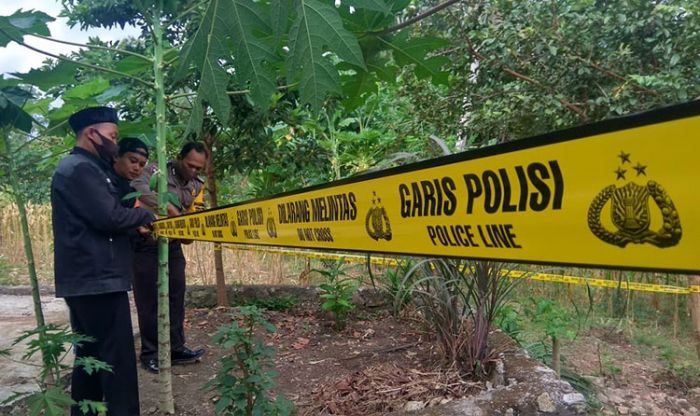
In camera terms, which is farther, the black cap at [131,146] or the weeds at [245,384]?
the black cap at [131,146]

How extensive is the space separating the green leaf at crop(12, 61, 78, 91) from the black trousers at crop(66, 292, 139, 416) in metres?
1.02

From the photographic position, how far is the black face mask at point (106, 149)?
248 cm

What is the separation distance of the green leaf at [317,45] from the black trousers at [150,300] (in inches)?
90.2

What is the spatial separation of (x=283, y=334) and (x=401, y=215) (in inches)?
120

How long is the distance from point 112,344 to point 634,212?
7.54 feet

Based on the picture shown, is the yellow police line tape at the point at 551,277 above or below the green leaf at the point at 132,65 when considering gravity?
below

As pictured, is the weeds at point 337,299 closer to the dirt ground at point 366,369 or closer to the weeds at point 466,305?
the dirt ground at point 366,369

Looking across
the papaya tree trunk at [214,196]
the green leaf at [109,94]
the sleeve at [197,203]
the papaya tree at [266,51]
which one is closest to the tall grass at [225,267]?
the papaya tree trunk at [214,196]

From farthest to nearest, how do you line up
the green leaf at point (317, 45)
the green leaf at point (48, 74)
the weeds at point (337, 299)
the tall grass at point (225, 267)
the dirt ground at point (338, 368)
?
the tall grass at point (225, 267) < the weeds at point (337, 299) < the dirt ground at point (338, 368) < the green leaf at point (48, 74) < the green leaf at point (317, 45)

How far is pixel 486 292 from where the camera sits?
2977mm

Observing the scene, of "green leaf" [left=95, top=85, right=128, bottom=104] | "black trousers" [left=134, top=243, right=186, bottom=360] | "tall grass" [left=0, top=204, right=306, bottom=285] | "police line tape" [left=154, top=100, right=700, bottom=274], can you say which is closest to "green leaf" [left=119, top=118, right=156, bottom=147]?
"green leaf" [left=95, top=85, right=128, bottom=104]

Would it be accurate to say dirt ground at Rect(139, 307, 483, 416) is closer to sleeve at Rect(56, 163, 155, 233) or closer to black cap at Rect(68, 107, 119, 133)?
sleeve at Rect(56, 163, 155, 233)

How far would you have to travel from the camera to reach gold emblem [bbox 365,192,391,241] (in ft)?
4.43

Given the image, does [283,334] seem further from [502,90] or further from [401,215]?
[401,215]
